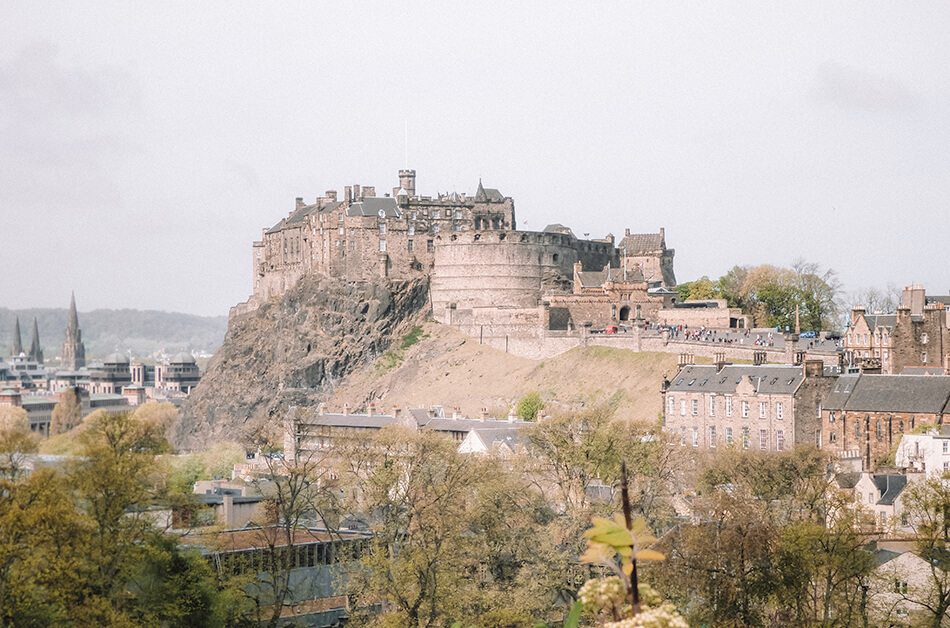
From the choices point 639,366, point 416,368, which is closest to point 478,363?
point 416,368

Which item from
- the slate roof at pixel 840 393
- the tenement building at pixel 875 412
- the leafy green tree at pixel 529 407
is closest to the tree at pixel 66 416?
the leafy green tree at pixel 529 407

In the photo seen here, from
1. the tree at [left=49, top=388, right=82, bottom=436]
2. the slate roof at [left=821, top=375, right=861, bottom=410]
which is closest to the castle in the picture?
the slate roof at [left=821, top=375, right=861, bottom=410]

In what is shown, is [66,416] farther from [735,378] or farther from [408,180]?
[735,378]

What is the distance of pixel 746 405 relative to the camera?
68438 mm

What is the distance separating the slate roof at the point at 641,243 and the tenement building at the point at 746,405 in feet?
151

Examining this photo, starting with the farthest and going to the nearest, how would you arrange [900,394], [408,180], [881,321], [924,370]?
[408,180] → [881,321] → [924,370] → [900,394]

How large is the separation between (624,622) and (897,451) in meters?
53.7

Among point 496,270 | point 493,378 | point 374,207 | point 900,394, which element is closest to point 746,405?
point 900,394

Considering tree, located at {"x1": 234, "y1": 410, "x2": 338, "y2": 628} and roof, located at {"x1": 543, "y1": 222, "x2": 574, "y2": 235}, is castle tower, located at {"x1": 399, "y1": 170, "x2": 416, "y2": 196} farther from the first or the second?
tree, located at {"x1": 234, "y1": 410, "x2": 338, "y2": 628}

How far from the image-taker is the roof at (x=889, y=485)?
52.1 meters

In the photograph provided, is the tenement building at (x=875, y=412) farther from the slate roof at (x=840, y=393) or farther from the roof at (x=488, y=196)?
the roof at (x=488, y=196)

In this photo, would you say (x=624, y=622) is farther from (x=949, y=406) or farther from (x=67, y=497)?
(x=949, y=406)

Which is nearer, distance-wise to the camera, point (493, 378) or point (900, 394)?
point (900, 394)

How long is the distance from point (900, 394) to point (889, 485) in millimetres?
11486
